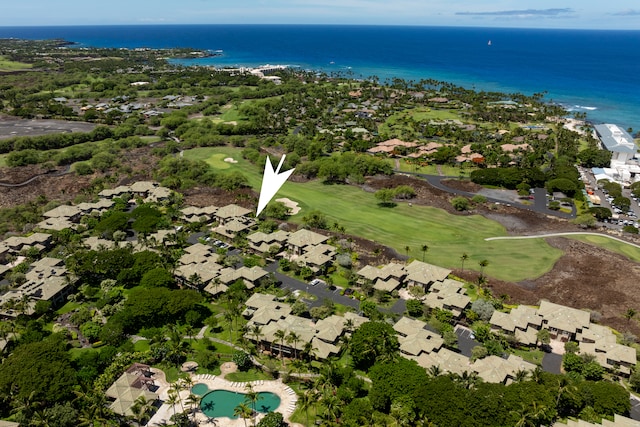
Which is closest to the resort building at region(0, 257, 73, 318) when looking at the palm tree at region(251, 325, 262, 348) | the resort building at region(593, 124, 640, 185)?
the palm tree at region(251, 325, 262, 348)

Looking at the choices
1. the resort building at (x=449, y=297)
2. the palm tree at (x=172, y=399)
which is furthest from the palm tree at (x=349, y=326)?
the palm tree at (x=172, y=399)

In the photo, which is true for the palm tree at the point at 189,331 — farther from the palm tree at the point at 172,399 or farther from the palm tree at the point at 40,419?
the palm tree at the point at 40,419

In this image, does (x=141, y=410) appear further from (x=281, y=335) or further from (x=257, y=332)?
(x=281, y=335)

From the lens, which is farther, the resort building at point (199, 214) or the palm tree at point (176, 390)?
Result: the resort building at point (199, 214)

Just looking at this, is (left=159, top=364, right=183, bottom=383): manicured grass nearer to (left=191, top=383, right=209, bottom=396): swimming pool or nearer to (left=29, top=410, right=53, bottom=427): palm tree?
(left=191, top=383, right=209, bottom=396): swimming pool

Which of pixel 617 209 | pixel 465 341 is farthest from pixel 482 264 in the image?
pixel 617 209
